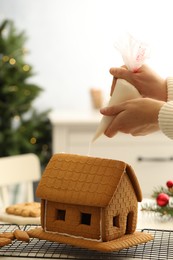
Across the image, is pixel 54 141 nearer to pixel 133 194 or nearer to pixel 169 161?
pixel 169 161

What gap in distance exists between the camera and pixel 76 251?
4.77 feet

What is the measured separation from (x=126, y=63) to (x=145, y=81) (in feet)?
0.34

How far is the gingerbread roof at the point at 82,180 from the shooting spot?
1.44 meters

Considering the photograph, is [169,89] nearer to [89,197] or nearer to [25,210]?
[89,197]

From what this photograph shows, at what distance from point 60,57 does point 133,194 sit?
105 inches

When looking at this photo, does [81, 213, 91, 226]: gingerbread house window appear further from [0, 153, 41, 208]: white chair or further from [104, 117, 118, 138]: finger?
[0, 153, 41, 208]: white chair

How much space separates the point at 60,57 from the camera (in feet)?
Answer: 13.5

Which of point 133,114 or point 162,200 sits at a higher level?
point 133,114

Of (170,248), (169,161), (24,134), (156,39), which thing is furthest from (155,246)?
(156,39)

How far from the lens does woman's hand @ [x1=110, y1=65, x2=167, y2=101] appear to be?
1.59 meters

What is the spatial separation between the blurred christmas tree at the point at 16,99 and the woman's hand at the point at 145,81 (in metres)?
2.18

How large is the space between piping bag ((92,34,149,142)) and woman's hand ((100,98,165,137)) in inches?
0.7

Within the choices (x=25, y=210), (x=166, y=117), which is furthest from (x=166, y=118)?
(x=25, y=210)

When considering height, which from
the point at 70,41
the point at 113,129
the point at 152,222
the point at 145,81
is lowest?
the point at 152,222
